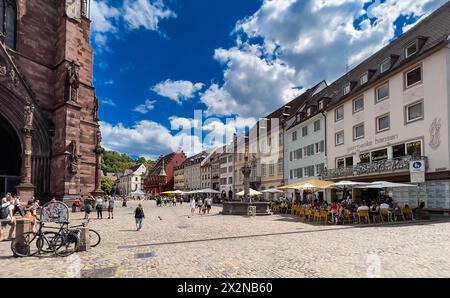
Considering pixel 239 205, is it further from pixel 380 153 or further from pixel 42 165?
pixel 42 165

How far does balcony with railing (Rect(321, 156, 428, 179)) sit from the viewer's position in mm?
25531

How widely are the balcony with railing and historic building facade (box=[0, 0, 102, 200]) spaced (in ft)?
76.2

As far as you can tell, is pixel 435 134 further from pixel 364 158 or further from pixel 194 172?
pixel 194 172

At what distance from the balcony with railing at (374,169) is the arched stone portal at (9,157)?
29.0 metres

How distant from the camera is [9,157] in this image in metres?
28.2

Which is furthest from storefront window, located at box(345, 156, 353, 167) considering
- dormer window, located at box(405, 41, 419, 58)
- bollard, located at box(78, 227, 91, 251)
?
bollard, located at box(78, 227, 91, 251)

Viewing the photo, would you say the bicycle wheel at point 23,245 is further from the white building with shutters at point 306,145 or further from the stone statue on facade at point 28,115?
the white building with shutters at point 306,145

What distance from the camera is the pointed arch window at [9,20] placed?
91.7 feet

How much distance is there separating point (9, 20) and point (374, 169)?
32988 millimetres

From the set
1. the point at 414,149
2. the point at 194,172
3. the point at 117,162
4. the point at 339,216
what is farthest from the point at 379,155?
the point at 117,162

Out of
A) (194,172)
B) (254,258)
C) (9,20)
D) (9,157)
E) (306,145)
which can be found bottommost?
(254,258)

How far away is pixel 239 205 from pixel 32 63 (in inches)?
840

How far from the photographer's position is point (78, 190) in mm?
29047

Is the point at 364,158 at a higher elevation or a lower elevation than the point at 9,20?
lower
